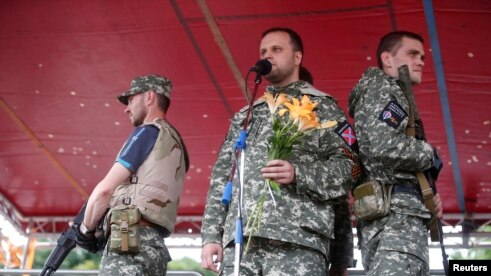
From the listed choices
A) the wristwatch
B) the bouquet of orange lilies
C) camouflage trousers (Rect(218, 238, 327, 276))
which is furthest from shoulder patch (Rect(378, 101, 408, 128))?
the wristwatch

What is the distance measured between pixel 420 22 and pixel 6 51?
3.51 metres

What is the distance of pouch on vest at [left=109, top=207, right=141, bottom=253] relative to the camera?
10.8 feet

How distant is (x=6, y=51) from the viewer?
21.1 ft

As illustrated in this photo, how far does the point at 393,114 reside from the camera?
10.3 ft

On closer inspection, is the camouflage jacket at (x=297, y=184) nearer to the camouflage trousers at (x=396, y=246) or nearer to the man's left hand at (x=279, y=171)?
the man's left hand at (x=279, y=171)

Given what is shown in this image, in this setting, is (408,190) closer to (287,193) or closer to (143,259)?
(287,193)

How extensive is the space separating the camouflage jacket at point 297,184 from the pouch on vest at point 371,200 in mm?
65

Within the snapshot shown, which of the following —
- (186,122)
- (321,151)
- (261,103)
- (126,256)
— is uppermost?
(186,122)

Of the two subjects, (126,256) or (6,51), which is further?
(6,51)

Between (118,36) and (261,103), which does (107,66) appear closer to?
(118,36)

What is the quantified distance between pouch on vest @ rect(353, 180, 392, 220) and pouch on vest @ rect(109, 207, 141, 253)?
99 centimetres

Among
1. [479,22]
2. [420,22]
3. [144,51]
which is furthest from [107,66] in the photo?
[479,22]

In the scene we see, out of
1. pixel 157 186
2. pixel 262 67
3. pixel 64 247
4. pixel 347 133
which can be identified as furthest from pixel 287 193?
pixel 64 247

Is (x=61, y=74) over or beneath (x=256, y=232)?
over
